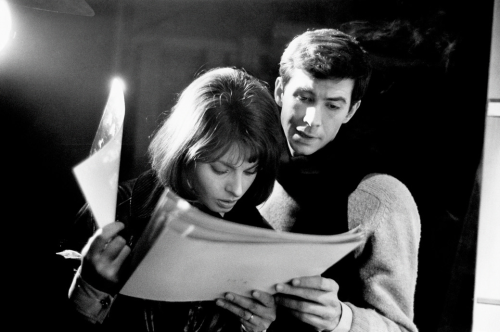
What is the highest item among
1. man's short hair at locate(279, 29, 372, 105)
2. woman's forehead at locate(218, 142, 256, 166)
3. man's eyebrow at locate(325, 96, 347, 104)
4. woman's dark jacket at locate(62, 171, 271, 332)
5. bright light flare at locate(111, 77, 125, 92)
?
man's short hair at locate(279, 29, 372, 105)

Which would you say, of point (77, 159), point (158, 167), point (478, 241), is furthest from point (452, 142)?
point (77, 159)

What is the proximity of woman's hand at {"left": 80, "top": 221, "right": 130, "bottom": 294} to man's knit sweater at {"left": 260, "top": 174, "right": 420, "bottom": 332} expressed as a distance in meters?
0.36

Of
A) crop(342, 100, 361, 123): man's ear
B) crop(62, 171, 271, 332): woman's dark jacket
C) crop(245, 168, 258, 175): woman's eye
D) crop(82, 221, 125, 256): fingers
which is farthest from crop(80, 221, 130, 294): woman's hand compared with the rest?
crop(342, 100, 361, 123): man's ear

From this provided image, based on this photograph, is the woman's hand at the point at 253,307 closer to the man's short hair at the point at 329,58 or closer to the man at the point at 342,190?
the man at the point at 342,190

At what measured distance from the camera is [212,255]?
2.18 feet

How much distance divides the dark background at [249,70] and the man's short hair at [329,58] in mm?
38

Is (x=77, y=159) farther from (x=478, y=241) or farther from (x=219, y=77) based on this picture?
(x=478, y=241)

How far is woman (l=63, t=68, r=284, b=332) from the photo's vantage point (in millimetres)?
796

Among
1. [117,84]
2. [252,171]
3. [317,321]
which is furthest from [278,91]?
[317,321]

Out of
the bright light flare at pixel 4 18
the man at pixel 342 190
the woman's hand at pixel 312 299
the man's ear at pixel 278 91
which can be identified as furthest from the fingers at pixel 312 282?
the bright light flare at pixel 4 18

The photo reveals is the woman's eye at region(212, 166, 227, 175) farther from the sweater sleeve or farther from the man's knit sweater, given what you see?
the sweater sleeve

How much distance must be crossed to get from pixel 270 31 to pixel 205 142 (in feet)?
1.19

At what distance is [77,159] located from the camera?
1.03m

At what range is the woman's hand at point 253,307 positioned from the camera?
0.77 meters
